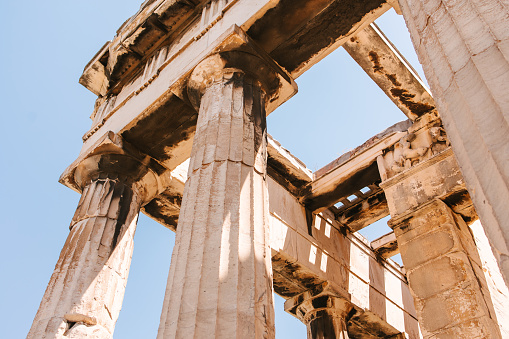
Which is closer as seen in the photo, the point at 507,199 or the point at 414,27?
the point at 507,199

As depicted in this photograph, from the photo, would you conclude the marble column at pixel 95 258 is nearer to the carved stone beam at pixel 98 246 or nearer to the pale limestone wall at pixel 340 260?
the carved stone beam at pixel 98 246

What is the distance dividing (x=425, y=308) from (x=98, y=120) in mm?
8198

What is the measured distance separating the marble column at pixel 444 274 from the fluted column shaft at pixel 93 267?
532 centimetres

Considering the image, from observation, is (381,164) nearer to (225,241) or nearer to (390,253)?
(390,253)

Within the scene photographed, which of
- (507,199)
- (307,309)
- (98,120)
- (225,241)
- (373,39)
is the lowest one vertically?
(507,199)

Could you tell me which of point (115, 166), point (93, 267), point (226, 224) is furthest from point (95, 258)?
point (226, 224)

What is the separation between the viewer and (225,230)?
532 cm

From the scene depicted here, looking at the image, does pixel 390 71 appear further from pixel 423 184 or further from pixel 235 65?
pixel 235 65

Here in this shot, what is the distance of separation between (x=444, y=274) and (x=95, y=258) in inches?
241

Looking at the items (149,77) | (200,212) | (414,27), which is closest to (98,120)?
(149,77)

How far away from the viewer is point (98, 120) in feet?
36.9

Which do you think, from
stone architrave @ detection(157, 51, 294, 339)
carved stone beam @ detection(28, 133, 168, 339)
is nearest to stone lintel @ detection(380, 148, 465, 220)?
stone architrave @ detection(157, 51, 294, 339)

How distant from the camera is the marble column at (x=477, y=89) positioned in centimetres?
294

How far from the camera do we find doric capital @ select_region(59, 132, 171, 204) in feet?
31.2
